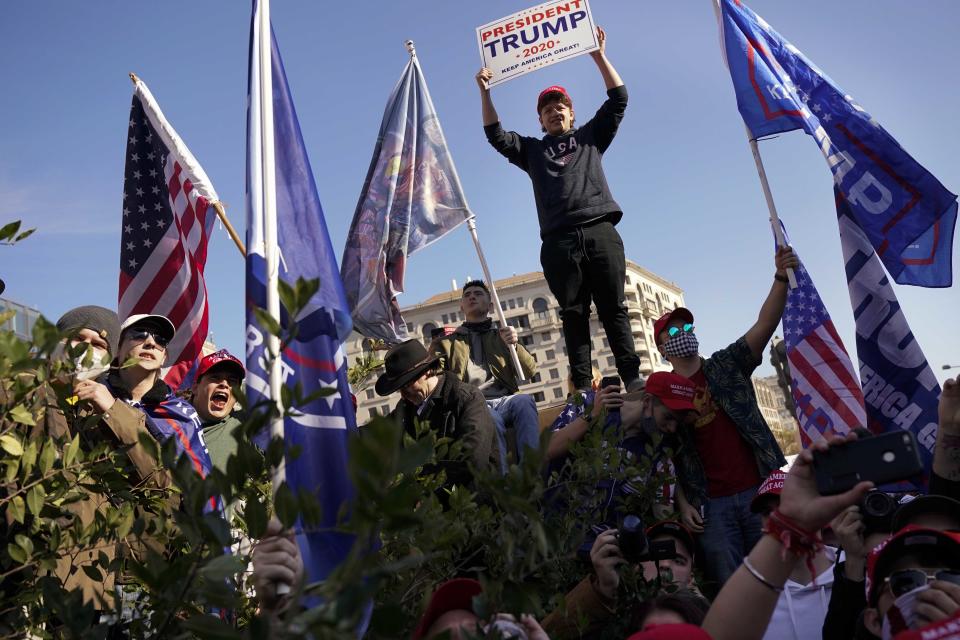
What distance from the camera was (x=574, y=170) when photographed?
6441 millimetres

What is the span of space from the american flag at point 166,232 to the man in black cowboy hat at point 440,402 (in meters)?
1.87

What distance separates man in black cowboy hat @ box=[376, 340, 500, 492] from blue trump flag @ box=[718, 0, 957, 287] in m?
2.94

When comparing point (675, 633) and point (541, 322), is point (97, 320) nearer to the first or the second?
point (675, 633)

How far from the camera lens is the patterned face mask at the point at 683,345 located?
5066mm

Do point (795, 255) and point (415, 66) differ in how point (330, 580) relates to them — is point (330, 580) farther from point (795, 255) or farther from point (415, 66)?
point (415, 66)

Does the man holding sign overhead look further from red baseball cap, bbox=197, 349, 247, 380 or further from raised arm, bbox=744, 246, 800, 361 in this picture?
red baseball cap, bbox=197, 349, 247, 380

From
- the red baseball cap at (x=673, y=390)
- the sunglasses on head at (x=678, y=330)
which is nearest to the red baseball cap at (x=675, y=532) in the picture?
the red baseball cap at (x=673, y=390)

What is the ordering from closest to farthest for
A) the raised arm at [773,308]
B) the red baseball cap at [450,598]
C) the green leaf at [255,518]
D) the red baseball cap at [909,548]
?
the green leaf at [255,518], the red baseball cap at [450,598], the red baseball cap at [909,548], the raised arm at [773,308]

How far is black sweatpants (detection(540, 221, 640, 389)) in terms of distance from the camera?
20.7 ft

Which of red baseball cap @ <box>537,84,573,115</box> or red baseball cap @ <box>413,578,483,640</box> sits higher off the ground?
red baseball cap @ <box>537,84,573,115</box>

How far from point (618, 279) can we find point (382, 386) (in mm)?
2159

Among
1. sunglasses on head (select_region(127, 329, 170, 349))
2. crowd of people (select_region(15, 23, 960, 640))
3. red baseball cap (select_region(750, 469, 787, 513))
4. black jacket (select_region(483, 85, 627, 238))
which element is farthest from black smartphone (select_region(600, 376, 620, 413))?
sunglasses on head (select_region(127, 329, 170, 349))

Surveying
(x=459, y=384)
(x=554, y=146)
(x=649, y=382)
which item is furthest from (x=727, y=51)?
(x=459, y=384)

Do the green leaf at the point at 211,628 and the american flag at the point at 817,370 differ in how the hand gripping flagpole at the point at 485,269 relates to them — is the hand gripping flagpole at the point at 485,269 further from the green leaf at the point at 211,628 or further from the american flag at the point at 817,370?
the green leaf at the point at 211,628
